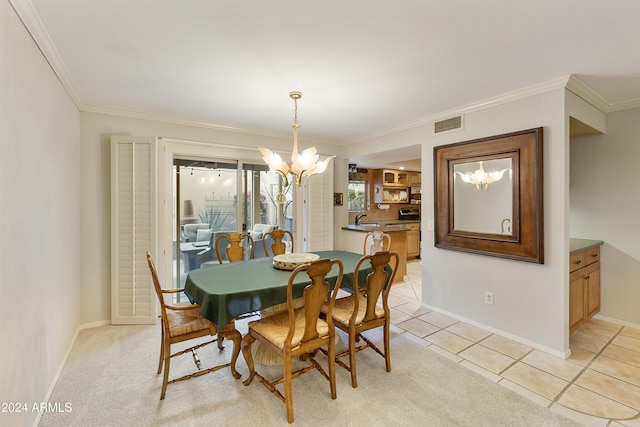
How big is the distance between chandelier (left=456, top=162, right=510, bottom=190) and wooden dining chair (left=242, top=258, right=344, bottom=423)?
2.03 m

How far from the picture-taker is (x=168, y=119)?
3561 millimetres

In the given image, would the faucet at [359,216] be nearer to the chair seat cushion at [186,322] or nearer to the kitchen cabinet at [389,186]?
the kitchen cabinet at [389,186]

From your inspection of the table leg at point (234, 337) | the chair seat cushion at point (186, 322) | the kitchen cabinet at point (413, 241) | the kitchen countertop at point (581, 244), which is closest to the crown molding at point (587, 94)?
the kitchen countertop at point (581, 244)

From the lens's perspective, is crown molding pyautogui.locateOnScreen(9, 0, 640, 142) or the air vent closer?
crown molding pyautogui.locateOnScreen(9, 0, 640, 142)

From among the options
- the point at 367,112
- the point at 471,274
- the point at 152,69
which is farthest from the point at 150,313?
the point at 471,274

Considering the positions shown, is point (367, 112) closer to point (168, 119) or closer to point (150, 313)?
point (168, 119)

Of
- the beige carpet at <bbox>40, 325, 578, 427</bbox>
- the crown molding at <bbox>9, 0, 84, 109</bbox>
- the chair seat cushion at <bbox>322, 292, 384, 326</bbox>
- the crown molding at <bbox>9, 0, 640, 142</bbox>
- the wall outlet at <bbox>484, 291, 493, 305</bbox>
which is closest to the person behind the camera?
the crown molding at <bbox>9, 0, 84, 109</bbox>

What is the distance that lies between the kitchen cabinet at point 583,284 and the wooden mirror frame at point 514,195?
0.45 meters

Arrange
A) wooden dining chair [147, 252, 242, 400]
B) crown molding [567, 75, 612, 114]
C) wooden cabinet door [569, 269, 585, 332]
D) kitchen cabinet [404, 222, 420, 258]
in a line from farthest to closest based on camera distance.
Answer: kitchen cabinet [404, 222, 420, 258]
wooden cabinet door [569, 269, 585, 332]
crown molding [567, 75, 612, 114]
wooden dining chair [147, 252, 242, 400]

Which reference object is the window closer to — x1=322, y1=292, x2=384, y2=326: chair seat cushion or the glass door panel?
the glass door panel

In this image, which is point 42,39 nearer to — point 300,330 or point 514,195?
point 300,330

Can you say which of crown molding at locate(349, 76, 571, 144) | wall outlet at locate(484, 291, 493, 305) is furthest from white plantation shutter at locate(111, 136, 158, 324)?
wall outlet at locate(484, 291, 493, 305)

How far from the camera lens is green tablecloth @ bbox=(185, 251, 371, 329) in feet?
6.40

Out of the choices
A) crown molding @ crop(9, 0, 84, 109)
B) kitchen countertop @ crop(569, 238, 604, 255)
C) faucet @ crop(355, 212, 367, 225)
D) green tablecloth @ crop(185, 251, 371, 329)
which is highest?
crown molding @ crop(9, 0, 84, 109)
